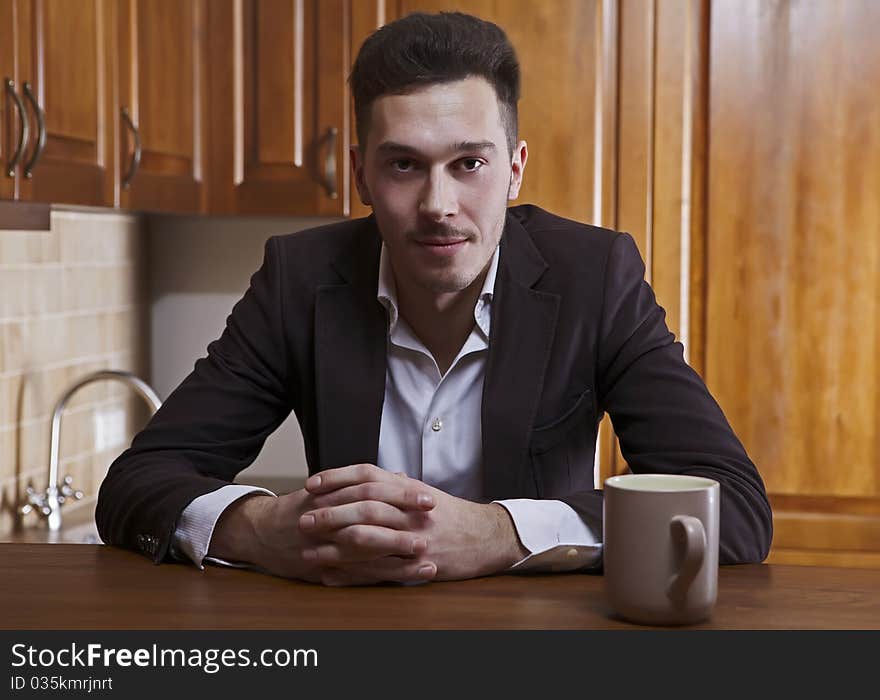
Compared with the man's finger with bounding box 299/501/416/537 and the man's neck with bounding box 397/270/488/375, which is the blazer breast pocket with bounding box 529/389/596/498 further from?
the man's finger with bounding box 299/501/416/537

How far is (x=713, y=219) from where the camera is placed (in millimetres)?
2428

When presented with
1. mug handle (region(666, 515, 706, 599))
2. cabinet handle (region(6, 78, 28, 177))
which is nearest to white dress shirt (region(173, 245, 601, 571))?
cabinet handle (region(6, 78, 28, 177))

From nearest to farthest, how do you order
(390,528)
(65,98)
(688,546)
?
(688,546)
(390,528)
(65,98)

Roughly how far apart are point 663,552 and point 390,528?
316 millimetres

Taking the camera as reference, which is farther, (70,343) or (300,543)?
(70,343)

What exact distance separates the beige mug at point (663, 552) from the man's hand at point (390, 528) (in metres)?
0.21

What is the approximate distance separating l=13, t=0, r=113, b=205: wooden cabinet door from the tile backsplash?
38 centimetres

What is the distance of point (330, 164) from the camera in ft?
8.40

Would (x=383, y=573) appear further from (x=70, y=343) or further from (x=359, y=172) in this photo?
(x=70, y=343)

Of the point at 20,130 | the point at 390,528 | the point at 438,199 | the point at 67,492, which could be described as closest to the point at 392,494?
the point at 390,528

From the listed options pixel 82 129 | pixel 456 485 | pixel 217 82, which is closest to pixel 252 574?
pixel 456 485

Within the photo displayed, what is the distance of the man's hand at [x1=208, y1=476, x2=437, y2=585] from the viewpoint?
42.5 inches
